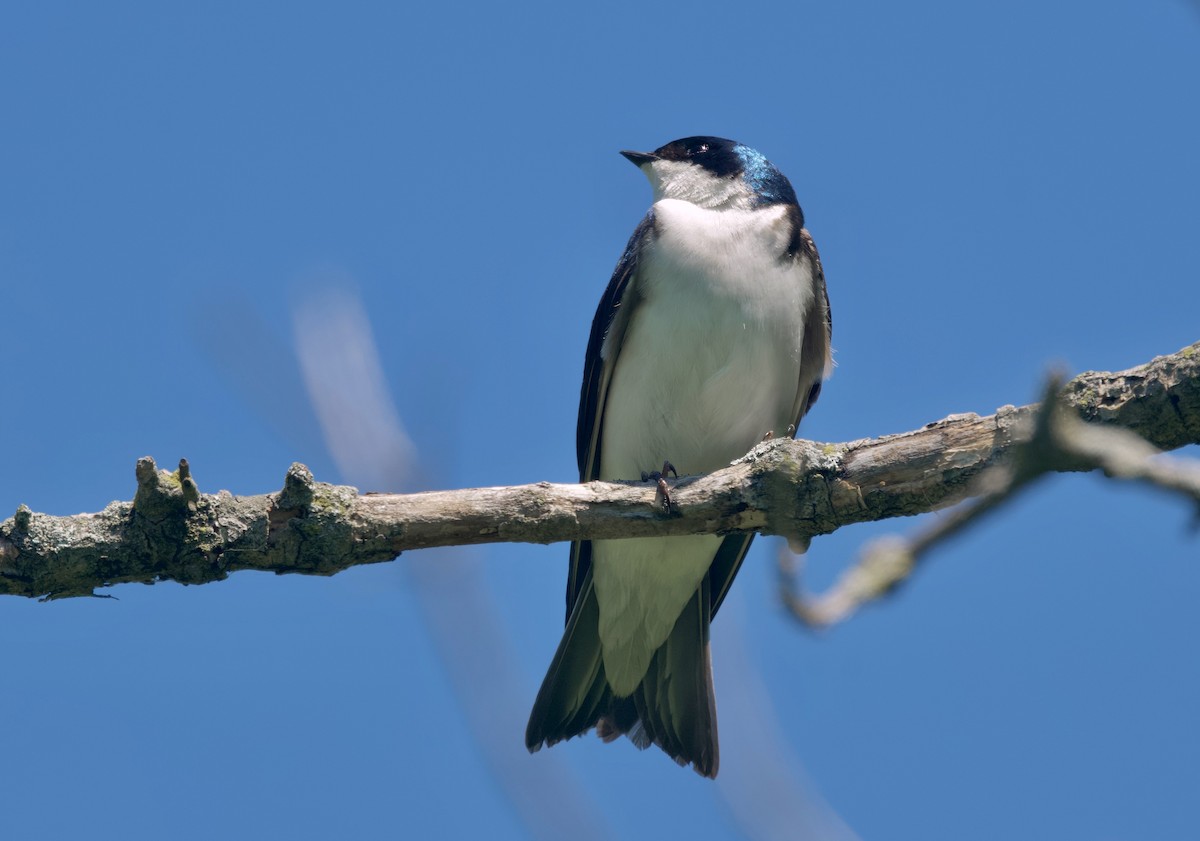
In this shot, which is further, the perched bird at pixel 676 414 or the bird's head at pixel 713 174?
the bird's head at pixel 713 174

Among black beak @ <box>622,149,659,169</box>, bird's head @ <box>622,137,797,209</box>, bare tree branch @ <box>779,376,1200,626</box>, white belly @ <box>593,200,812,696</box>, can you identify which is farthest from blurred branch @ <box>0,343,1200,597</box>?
black beak @ <box>622,149,659,169</box>

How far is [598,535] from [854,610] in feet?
9.80

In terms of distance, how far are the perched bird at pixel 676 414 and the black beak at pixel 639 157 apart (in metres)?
0.95

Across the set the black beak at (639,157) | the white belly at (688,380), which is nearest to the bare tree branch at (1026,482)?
the white belly at (688,380)

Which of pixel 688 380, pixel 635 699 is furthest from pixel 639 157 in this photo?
pixel 635 699

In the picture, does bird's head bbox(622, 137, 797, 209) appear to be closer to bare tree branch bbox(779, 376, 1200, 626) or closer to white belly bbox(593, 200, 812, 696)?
white belly bbox(593, 200, 812, 696)

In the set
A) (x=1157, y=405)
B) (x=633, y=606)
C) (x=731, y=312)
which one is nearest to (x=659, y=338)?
(x=731, y=312)

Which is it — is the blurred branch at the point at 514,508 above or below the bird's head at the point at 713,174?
below

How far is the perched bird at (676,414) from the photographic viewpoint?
5.97 metres

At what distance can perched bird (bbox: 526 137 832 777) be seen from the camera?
5.97 m

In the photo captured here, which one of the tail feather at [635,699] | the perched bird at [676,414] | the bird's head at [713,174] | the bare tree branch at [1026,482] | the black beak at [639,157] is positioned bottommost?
the bare tree branch at [1026,482]

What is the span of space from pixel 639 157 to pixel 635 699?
316cm

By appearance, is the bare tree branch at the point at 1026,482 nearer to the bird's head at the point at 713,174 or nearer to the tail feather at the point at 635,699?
the tail feather at the point at 635,699

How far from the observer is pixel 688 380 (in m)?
5.95
